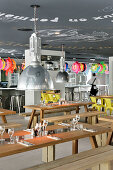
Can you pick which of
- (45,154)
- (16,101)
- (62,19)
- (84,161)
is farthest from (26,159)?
(16,101)

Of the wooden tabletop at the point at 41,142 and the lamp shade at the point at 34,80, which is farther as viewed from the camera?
the wooden tabletop at the point at 41,142

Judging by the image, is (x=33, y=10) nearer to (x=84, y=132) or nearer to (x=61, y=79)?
(x=84, y=132)

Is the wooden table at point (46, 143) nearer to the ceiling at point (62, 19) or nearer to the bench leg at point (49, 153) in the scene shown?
the bench leg at point (49, 153)

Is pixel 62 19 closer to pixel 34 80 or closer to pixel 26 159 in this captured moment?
pixel 26 159

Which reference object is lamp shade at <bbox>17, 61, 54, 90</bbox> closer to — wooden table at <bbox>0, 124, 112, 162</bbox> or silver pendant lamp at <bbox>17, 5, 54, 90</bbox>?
silver pendant lamp at <bbox>17, 5, 54, 90</bbox>

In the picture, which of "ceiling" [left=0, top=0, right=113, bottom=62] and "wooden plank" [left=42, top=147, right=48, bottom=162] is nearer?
"ceiling" [left=0, top=0, right=113, bottom=62]

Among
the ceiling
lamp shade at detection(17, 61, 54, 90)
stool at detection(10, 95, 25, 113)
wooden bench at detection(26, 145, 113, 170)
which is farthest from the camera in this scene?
stool at detection(10, 95, 25, 113)

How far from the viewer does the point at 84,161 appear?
10.6ft

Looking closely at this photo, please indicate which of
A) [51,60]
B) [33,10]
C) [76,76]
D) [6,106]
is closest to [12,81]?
[76,76]

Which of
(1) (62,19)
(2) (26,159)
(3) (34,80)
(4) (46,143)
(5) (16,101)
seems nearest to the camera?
(3) (34,80)

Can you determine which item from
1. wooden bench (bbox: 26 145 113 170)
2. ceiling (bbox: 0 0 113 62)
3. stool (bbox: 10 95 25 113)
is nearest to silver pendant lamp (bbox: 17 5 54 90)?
wooden bench (bbox: 26 145 113 170)

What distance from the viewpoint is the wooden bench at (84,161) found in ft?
10.0

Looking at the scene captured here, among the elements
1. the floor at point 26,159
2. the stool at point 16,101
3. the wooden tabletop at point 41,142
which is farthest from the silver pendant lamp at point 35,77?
the stool at point 16,101

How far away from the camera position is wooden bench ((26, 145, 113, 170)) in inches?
120
